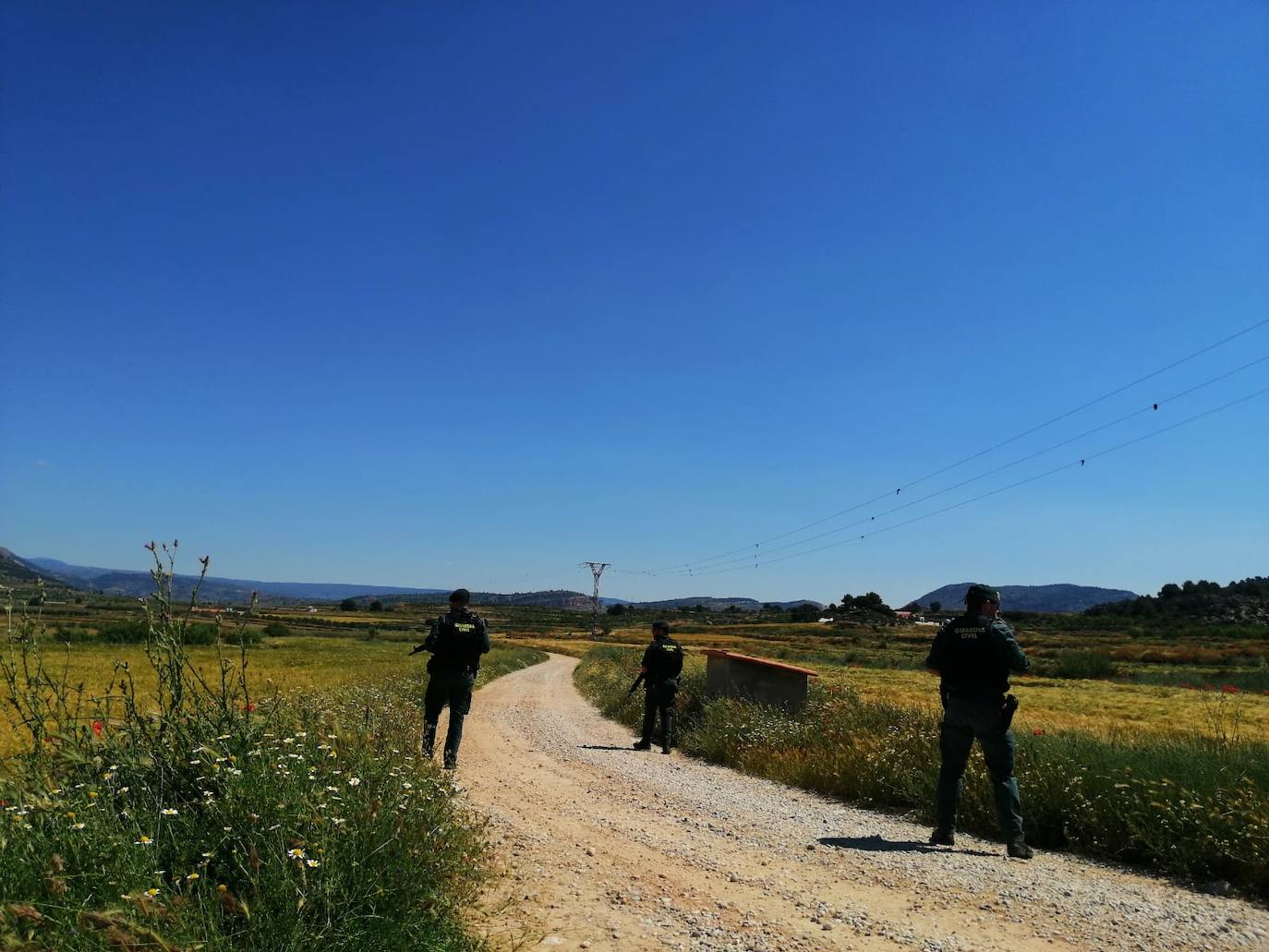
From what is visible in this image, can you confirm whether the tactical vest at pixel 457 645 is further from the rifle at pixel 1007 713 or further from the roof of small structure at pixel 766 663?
the rifle at pixel 1007 713

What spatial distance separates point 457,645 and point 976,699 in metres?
5.67

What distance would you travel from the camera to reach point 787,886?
16.9 feet

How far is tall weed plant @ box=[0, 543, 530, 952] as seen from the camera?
296 cm

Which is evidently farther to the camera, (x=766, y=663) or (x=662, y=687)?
(x=766, y=663)

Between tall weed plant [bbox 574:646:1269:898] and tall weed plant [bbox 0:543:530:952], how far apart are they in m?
4.78

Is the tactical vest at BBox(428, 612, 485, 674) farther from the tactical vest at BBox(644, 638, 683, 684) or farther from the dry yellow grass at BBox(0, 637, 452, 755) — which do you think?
the dry yellow grass at BBox(0, 637, 452, 755)

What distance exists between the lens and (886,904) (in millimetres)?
4820

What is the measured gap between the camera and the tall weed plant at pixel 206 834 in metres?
2.96

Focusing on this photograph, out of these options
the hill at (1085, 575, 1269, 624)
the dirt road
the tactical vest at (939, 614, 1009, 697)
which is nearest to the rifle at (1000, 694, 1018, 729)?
the tactical vest at (939, 614, 1009, 697)

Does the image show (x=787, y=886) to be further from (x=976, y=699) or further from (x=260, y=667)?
(x=260, y=667)

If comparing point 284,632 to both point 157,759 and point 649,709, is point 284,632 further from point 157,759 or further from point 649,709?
point 157,759

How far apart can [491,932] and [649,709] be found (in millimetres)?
8470

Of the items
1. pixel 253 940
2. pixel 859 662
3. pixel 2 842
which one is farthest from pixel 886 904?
pixel 859 662

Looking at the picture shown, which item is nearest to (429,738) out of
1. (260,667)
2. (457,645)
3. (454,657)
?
(454,657)
